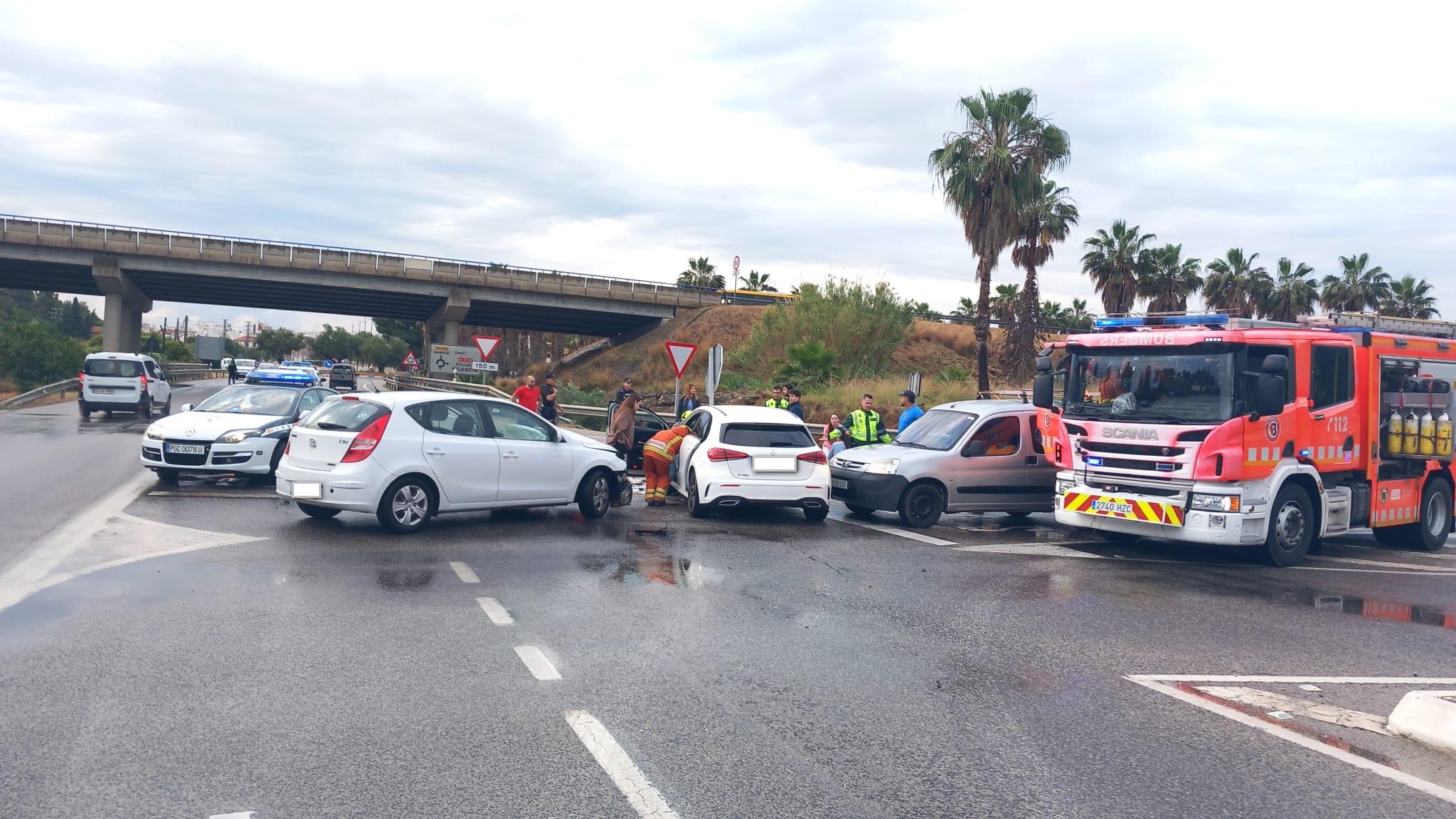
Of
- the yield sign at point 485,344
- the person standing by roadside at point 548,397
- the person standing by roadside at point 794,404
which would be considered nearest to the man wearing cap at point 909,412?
the person standing by roadside at point 794,404

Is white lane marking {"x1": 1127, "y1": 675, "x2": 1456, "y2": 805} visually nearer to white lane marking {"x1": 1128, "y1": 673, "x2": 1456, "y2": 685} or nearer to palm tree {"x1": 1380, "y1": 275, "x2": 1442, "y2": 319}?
white lane marking {"x1": 1128, "y1": 673, "x2": 1456, "y2": 685}

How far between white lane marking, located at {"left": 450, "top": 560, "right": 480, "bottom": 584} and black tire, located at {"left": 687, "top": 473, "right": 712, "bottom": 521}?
4.17 m

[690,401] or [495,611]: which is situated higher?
[690,401]

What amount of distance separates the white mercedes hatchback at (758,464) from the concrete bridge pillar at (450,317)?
45243mm

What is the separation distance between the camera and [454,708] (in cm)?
525

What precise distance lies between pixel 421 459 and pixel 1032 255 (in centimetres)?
3152

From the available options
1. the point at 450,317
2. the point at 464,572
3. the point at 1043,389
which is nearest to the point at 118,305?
the point at 450,317

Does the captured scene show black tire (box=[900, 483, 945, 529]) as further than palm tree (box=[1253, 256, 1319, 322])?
No

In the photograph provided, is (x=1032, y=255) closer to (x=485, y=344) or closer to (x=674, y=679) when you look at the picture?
(x=485, y=344)

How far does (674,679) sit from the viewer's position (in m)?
5.94

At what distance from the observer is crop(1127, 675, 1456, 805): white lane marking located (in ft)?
15.5

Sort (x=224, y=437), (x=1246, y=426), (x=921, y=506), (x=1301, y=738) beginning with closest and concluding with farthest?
(x=1301, y=738) < (x=1246, y=426) < (x=921, y=506) < (x=224, y=437)

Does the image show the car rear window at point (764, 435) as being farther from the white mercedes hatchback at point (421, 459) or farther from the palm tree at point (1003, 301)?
the palm tree at point (1003, 301)

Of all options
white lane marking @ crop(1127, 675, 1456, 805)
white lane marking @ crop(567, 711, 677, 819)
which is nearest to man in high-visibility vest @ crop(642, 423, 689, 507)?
white lane marking @ crop(1127, 675, 1456, 805)
